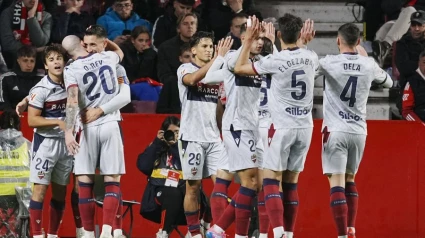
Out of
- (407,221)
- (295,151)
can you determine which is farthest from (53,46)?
(407,221)

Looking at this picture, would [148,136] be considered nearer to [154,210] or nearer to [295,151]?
[154,210]

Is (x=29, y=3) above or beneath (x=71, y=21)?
above

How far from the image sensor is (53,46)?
12.7 metres

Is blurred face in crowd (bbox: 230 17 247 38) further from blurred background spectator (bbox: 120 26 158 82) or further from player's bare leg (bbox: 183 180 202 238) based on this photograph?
player's bare leg (bbox: 183 180 202 238)

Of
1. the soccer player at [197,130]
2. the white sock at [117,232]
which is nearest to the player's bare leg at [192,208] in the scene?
the soccer player at [197,130]

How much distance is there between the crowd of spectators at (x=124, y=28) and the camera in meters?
14.8

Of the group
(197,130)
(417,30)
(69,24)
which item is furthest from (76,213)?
(417,30)

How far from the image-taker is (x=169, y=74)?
15008mm

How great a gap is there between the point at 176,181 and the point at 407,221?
2.87 meters

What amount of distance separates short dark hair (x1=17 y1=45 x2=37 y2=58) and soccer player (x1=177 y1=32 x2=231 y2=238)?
2.72 m

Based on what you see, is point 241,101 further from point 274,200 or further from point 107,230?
point 107,230

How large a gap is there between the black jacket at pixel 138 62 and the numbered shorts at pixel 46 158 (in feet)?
9.11

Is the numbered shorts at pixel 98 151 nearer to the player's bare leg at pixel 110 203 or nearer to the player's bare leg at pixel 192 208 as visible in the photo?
the player's bare leg at pixel 110 203

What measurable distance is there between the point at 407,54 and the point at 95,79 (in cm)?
501
